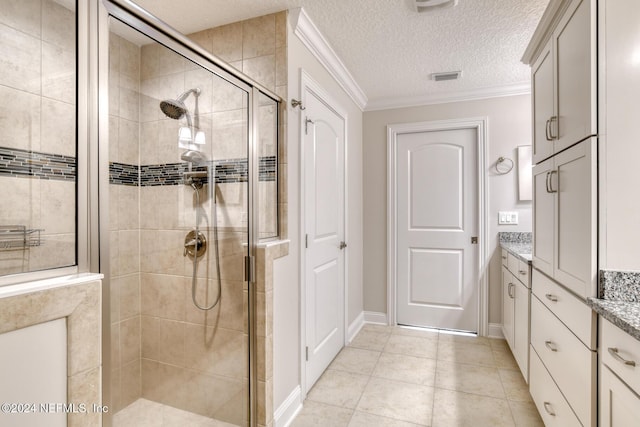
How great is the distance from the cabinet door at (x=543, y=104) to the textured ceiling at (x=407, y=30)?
1.21ft

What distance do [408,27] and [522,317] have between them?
2.08 m

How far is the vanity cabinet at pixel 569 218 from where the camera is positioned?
1.23 m

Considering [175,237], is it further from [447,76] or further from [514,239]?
[514,239]

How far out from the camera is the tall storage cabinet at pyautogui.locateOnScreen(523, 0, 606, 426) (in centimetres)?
123

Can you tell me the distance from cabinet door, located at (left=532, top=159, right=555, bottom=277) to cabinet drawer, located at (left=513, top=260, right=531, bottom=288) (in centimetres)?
15

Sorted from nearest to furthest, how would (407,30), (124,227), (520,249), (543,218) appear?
(124,227), (543,218), (407,30), (520,249)

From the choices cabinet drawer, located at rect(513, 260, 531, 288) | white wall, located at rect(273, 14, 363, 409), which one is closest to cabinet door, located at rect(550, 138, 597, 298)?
cabinet drawer, located at rect(513, 260, 531, 288)

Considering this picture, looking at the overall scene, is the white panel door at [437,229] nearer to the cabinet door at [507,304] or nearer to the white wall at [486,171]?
the white wall at [486,171]

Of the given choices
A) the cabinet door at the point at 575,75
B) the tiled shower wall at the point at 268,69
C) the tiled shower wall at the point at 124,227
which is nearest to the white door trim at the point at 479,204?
the cabinet door at the point at 575,75

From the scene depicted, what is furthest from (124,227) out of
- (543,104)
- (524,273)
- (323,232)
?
(524,273)

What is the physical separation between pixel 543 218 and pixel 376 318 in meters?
2.20

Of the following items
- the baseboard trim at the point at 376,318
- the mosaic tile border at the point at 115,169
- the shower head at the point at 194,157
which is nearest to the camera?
the mosaic tile border at the point at 115,169

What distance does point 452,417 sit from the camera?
6.49 feet

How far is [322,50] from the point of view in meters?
2.33
